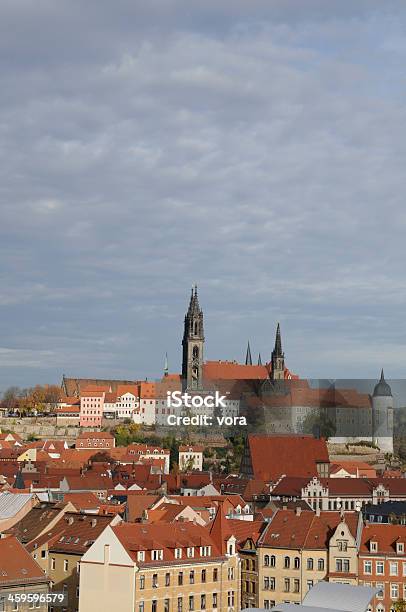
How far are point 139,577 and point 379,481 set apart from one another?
57763 millimetres

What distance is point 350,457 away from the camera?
486ft

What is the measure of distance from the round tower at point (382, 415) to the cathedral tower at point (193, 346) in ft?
122

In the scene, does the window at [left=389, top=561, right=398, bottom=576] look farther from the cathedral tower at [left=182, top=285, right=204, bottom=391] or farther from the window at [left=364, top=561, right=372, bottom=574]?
the cathedral tower at [left=182, top=285, right=204, bottom=391]

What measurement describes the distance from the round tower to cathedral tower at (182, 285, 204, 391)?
122 feet

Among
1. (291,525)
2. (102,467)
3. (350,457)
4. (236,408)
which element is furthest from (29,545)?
(236,408)

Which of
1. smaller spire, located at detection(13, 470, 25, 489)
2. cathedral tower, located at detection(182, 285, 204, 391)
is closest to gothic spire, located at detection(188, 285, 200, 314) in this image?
cathedral tower, located at detection(182, 285, 204, 391)

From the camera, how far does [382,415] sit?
505ft

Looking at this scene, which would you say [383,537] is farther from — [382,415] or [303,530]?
[382,415]

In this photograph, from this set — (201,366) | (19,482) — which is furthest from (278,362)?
(19,482)

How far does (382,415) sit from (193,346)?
146 ft

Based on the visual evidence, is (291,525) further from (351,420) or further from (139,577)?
(351,420)

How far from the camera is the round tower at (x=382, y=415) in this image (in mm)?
153000

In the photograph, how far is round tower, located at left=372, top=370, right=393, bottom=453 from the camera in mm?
153000

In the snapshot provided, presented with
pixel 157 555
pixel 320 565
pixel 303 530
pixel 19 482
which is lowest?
pixel 320 565
